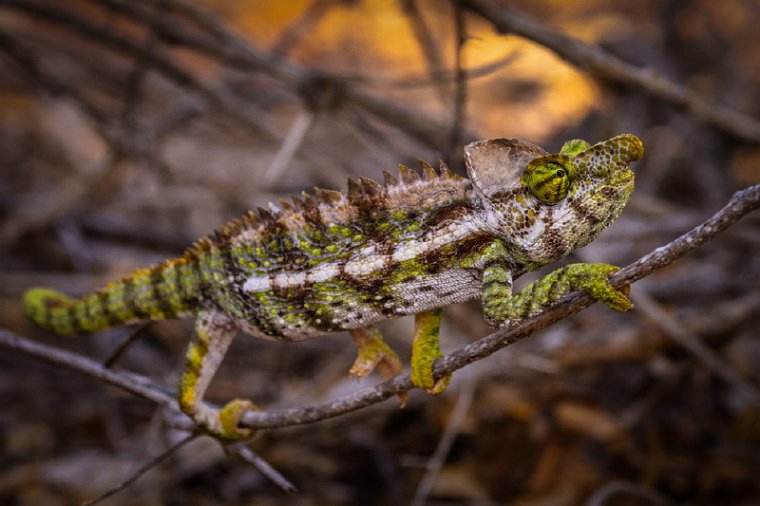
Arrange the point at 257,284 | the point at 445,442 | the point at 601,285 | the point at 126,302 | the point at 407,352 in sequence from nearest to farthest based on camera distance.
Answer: the point at 601,285
the point at 257,284
the point at 126,302
the point at 445,442
the point at 407,352

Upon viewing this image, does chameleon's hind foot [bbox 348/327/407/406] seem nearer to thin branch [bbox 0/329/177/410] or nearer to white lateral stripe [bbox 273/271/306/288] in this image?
white lateral stripe [bbox 273/271/306/288]

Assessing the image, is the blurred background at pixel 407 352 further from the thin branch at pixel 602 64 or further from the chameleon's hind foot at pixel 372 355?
the chameleon's hind foot at pixel 372 355

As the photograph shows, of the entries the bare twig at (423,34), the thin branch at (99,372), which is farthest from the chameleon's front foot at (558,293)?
the bare twig at (423,34)

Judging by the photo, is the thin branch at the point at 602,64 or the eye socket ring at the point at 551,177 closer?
the eye socket ring at the point at 551,177

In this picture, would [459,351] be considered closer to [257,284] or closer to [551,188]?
[551,188]

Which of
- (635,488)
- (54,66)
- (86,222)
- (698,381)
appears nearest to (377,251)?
(635,488)

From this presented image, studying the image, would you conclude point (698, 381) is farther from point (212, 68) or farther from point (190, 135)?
point (212, 68)

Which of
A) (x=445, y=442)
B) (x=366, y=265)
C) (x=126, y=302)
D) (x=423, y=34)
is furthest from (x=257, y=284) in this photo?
(x=423, y=34)

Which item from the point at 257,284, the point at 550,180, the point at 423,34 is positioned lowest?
the point at 257,284

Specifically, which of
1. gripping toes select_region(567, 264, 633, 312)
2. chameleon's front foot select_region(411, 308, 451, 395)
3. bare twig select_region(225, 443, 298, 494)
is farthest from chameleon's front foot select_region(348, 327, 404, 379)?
gripping toes select_region(567, 264, 633, 312)
